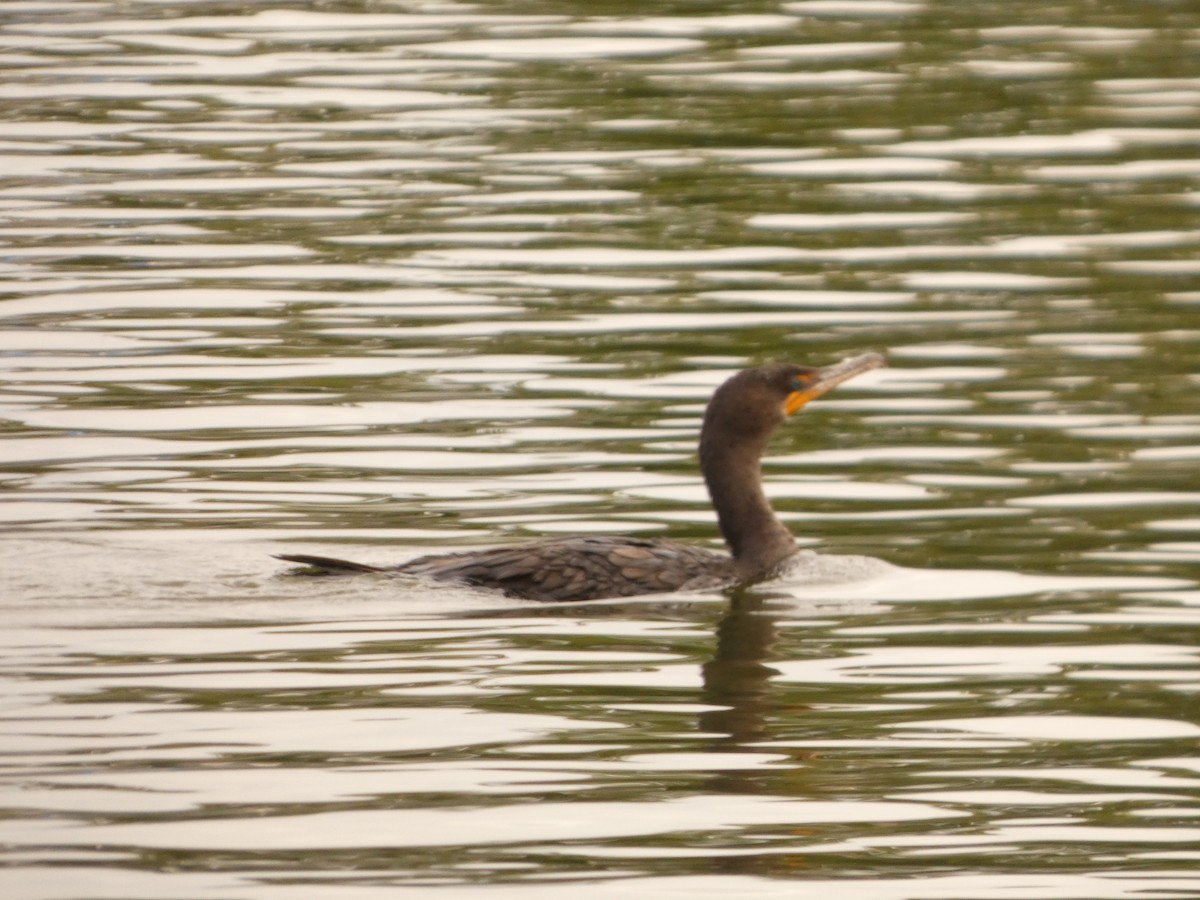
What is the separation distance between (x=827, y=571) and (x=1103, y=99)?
10012mm

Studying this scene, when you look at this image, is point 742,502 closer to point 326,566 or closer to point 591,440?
point 591,440

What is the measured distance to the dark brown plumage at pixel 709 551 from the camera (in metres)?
10.2

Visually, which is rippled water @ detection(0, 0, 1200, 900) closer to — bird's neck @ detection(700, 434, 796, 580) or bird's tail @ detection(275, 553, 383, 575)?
bird's tail @ detection(275, 553, 383, 575)

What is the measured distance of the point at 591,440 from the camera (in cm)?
1256

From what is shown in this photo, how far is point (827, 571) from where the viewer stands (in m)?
10.8

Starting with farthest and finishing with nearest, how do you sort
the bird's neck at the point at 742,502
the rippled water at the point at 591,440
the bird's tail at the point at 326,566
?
the bird's neck at the point at 742,502 → the bird's tail at the point at 326,566 → the rippled water at the point at 591,440

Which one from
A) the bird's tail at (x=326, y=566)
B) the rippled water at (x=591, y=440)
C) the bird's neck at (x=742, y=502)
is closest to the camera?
the rippled water at (x=591, y=440)

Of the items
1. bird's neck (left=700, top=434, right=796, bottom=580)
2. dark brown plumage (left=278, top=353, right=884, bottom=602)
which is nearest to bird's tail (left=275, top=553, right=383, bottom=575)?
dark brown plumage (left=278, top=353, right=884, bottom=602)

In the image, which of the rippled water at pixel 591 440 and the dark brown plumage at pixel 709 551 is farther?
the dark brown plumage at pixel 709 551

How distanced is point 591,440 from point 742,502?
160 centimetres

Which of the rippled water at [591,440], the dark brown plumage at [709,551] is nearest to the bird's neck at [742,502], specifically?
the dark brown plumage at [709,551]

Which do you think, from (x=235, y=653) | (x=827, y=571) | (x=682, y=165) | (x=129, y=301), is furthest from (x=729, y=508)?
(x=682, y=165)

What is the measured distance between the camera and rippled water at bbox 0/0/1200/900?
24.9 ft

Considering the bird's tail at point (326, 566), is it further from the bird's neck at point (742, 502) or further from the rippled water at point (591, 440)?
the bird's neck at point (742, 502)
